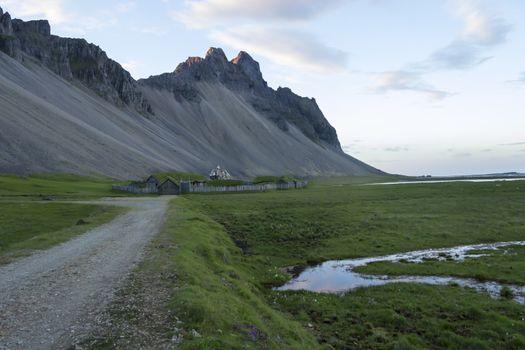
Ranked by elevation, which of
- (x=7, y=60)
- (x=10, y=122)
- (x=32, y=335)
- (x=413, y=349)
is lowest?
(x=413, y=349)

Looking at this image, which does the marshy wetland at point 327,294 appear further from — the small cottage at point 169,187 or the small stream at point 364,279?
the small cottage at point 169,187

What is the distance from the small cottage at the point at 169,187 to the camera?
10025cm

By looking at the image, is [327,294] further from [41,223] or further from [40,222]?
[40,222]

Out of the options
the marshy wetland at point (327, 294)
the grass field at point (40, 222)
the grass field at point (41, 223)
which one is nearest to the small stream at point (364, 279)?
the marshy wetland at point (327, 294)

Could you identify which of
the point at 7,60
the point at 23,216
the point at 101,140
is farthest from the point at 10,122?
the point at 23,216

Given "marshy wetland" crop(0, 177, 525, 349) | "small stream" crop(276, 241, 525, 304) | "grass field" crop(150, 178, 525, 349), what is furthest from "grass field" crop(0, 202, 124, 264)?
"small stream" crop(276, 241, 525, 304)

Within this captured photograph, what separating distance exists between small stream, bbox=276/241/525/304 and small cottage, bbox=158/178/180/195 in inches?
2723

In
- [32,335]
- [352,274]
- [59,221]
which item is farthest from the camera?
[59,221]

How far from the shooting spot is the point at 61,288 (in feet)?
61.7

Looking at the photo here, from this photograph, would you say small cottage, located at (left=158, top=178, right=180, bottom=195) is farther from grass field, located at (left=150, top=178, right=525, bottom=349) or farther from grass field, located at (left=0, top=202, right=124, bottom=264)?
grass field, located at (left=150, top=178, right=525, bottom=349)

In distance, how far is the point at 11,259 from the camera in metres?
24.2

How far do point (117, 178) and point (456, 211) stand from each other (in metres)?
100

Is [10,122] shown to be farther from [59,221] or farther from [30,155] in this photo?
[59,221]

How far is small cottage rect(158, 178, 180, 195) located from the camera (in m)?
100
